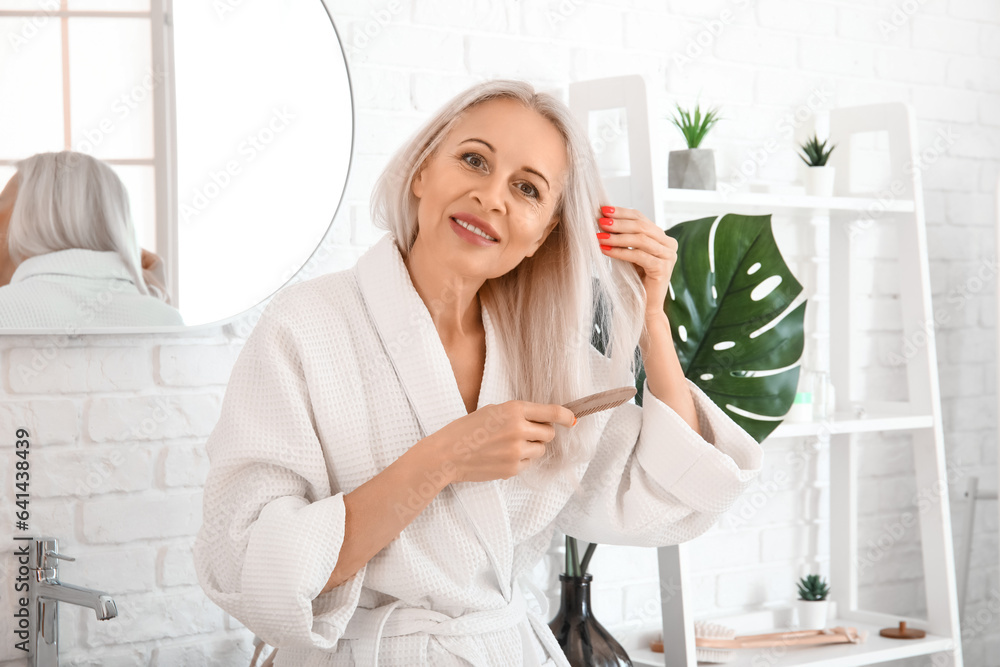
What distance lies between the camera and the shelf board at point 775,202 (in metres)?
1.71

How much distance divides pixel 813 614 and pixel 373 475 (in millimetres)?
1235

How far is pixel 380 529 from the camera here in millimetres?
1099

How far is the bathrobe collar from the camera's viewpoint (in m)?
1.20

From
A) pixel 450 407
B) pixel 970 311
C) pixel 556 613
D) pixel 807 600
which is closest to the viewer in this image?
pixel 450 407

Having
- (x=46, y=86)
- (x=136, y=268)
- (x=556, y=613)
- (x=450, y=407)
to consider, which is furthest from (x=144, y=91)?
(x=556, y=613)

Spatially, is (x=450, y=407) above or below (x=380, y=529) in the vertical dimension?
above

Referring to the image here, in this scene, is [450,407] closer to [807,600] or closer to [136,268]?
[136,268]

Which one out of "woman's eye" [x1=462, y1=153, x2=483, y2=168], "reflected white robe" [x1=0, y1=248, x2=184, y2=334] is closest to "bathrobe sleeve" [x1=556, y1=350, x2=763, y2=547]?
"woman's eye" [x1=462, y1=153, x2=483, y2=168]

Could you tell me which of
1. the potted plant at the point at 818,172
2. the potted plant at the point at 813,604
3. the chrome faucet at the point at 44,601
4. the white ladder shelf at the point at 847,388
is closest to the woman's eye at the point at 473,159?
the white ladder shelf at the point at 847,388

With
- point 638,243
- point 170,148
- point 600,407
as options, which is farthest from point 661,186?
point 170,148

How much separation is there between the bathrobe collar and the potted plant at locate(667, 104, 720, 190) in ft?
2.44

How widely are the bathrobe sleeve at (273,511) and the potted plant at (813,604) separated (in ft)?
4.06

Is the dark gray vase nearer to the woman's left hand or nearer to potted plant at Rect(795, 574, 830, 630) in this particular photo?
the woman's left hand

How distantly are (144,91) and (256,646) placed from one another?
2.85 feet
